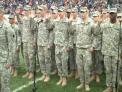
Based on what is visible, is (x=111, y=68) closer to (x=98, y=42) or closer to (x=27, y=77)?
(x=98, y=42)

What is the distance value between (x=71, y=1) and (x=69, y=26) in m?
21.7

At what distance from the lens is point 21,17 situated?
13.0 m

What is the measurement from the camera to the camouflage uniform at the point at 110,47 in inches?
396

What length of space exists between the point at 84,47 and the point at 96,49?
39.2 inches

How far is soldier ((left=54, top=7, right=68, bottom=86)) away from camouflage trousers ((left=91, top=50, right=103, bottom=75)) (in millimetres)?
990

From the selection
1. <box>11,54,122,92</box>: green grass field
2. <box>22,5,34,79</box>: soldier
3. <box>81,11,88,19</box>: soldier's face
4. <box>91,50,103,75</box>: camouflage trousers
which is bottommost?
<box>11,54,122,92</box>: green grass field

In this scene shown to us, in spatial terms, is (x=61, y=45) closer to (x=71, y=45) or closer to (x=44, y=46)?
(x=71, y=45)

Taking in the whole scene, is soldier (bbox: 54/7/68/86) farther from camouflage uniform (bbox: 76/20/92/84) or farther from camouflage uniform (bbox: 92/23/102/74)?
camouflage uniform (bbox: 92/23/102/74)

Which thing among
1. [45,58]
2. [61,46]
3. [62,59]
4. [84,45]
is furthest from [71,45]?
[45,58]

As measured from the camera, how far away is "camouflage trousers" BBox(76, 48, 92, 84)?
10727 millimetres

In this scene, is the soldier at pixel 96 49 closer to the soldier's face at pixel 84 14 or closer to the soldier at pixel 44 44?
the soldier's face at pixel 84 14

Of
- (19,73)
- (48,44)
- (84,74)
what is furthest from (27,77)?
(84,74)

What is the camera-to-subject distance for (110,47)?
10164 mm

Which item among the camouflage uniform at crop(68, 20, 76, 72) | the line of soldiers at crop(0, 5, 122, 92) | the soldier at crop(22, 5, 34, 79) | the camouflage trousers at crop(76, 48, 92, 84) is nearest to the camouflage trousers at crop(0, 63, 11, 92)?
the line of soldiers at crop(0, 5, 122, 92)
